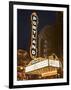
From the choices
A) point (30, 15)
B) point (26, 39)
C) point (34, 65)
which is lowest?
point (34, 65)

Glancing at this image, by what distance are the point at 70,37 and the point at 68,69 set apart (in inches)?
6.1

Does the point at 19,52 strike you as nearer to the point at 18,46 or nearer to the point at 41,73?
the point at 18,46

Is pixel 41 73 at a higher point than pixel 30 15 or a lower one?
lower

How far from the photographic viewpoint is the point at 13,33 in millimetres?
1262

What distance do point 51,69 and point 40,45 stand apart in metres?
0.13

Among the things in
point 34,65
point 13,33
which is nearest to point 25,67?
point 34,65

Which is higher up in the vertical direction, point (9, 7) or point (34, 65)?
point (9, 7)

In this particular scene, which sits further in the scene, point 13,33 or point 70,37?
point 70,37

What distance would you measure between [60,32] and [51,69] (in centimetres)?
18

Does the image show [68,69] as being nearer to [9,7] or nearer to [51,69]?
[51,69]

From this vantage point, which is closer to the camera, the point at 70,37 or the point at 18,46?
the point at 18,46

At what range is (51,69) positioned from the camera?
4.39 ft

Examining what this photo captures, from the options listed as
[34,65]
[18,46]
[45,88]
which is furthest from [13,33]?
[45,88]

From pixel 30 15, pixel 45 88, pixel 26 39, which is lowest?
pixel 45 88
